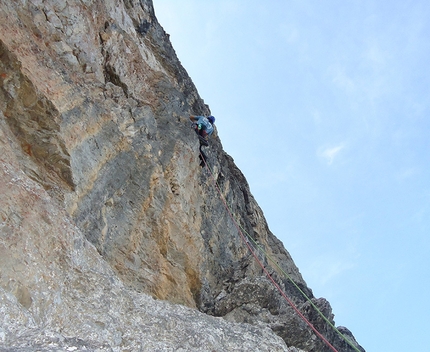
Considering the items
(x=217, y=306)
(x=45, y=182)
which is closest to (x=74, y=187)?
(x=45, y=182)

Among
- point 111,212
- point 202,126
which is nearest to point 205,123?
point 202,126

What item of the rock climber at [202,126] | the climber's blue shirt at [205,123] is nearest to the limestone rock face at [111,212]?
the rock climber at [202,126]

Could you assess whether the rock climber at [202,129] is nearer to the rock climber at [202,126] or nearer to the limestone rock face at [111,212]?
the rock climber at [202,126]

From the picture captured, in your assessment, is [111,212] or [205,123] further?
[205,123]

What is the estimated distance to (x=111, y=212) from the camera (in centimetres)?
988

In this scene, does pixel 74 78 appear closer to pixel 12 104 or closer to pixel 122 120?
pixel 122 120

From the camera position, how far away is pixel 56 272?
6.17m

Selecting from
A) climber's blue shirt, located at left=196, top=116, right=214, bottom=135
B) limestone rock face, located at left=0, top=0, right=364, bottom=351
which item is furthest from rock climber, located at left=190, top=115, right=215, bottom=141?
limestone rock face, located at left=0, top=0, right=364, bottom=351

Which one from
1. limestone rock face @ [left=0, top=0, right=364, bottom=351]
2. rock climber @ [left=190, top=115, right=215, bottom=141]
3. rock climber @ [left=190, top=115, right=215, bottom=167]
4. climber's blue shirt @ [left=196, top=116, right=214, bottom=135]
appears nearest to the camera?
limestone rock face @ [left=0, top=0, right=364, bottom=351]

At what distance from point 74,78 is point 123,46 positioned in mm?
3966

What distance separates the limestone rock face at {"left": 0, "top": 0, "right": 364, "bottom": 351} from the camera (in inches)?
233

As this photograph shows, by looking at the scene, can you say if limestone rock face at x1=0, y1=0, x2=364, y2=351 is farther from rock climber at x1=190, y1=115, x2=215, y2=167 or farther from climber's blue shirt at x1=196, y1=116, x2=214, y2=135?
climber's blue shirt at x1=196, y1=116, x2=214, y2=135

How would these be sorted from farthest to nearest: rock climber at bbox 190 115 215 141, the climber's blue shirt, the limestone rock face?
the climber's blue shirt → rock climber at bbox 190 115 215 141 → the limestone rock face

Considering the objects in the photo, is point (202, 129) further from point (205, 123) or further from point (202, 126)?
point (205, 123)
